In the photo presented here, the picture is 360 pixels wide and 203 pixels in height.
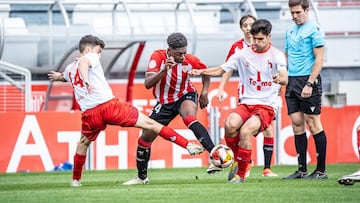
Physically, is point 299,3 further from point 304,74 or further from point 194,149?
point 194,149

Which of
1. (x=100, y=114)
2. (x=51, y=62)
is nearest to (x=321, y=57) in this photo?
(x=100, y=114)

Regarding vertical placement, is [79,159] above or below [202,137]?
below

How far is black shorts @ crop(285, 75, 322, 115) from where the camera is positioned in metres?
15.2

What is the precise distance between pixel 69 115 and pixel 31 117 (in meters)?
0.65

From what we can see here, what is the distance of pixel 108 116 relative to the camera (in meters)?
14.1

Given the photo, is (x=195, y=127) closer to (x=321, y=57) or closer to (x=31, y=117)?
(x=321, y=57)

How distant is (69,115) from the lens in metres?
20.4

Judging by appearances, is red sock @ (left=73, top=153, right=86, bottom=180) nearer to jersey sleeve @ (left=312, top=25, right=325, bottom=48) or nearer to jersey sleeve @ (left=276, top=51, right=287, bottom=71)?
jersey sleeve @ (left=276, top=51, right=287, bottom=71)

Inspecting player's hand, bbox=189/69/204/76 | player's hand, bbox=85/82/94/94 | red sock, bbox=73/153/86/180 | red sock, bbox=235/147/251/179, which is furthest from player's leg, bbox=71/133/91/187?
red sock, bbox=235/147/251/179

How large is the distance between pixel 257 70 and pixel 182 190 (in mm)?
2122

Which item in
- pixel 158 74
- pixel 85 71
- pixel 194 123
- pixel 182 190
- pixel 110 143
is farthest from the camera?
pixel 110 143

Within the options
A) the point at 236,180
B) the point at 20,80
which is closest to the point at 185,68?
the point at 236,180

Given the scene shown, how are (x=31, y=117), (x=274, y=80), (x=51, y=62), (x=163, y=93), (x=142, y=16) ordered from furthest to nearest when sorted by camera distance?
(x=142, y=16), (x=51, y=62), (x=31, y=117), (x=163, y=93), (x=274, y=80)

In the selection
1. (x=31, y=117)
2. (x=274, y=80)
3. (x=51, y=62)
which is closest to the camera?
(x=274, y=80)
